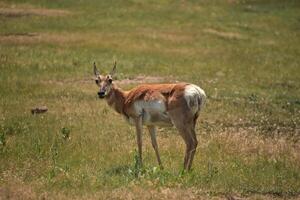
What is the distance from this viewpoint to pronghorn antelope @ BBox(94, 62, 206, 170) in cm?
1429

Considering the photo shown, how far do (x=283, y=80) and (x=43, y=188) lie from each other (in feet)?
67.6

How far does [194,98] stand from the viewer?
1424 cm

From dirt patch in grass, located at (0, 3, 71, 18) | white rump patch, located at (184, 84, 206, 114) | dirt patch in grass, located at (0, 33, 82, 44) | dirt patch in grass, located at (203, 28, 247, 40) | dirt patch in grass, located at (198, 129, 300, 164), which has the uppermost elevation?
white rump patch, located at (184, 84, 206, 114)

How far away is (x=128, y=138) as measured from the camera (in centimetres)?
1764

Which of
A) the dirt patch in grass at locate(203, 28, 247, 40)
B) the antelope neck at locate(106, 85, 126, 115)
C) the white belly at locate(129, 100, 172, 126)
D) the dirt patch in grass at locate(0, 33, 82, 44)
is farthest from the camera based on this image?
the dirt patch in grass at locate(203, 28, 247, 40)

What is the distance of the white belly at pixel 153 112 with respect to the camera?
48.3 feet

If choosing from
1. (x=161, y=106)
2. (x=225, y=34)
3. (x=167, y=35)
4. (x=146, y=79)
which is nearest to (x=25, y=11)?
(x=167, y=35)

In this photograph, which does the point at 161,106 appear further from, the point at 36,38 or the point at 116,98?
the point at 36,38

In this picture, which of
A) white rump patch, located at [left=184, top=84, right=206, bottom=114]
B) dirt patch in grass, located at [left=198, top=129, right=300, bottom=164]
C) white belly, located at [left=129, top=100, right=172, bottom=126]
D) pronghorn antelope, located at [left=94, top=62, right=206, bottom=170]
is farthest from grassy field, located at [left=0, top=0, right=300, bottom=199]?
white rump patch, located at [left=184, top=84, right=206, bottom=114]

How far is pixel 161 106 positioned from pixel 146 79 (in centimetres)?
1427

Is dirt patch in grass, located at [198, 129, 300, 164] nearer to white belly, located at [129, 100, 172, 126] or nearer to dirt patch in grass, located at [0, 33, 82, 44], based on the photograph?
white belly, located at [129, 100, 172, 126]

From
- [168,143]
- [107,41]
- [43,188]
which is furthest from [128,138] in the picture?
[107,41]

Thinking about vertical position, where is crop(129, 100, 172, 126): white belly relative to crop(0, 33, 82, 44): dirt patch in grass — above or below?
above

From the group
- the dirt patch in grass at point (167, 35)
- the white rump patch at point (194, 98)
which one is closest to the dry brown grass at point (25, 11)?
the dirt patch in grass at point (167, 35)
